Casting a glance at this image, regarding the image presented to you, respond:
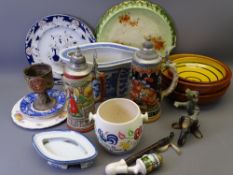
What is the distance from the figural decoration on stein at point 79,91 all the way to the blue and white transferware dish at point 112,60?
62 millimetres

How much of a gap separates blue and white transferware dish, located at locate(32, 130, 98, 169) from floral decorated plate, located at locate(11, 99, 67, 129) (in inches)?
1.8

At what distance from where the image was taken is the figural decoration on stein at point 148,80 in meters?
0.69

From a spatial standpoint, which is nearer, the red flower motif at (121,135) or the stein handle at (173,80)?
the red flower motif at (121,135)

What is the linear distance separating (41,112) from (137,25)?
1.04 feet

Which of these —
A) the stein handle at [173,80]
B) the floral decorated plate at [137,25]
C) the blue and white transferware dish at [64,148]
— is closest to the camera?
the blue and white transferware dish at [64,148]

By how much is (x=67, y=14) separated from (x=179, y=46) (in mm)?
304

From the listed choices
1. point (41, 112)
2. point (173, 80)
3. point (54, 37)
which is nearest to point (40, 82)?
point (41, 112)

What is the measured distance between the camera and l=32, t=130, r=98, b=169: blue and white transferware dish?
617 millimetres

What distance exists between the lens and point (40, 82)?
2.36 feet

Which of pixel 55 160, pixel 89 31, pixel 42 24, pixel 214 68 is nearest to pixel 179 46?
pixel 214 68

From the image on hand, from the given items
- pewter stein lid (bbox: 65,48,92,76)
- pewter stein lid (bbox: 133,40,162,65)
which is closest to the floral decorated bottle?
pewter stein lid (bbox: 65,48,92,76)

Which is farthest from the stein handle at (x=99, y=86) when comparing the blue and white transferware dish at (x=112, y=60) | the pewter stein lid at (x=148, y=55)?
the pewter stein lid at (x=148, y=55)

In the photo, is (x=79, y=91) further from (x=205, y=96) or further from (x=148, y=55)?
(x=205, y=96)

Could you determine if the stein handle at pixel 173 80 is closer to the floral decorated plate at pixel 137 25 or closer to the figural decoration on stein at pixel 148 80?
the figural decoration on stein at pixel 148 80
